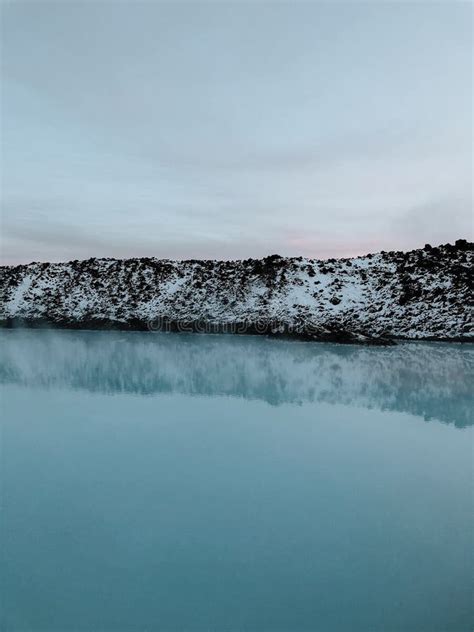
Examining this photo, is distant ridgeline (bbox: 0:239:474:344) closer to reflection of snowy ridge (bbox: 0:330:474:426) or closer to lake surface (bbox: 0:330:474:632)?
reflection of snowy ridge (bbox: 0:330:474:426)

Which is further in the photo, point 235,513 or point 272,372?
point 272,372

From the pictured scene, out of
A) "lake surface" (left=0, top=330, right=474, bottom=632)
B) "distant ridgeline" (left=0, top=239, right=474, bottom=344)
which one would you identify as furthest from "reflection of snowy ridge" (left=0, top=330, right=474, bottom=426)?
"distant ridgeline" (left=0, top=239, right=474, bottom=344)

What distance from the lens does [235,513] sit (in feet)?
19.2

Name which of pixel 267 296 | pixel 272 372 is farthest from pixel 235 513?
pixel 267 296

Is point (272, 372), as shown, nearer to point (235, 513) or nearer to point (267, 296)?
point (235, 513)

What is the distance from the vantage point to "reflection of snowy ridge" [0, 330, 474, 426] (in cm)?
1418

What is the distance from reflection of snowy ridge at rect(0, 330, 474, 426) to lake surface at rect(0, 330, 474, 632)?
1.39 ft

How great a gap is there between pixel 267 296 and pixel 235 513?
1517 inches

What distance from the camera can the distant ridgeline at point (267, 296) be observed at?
36.6m

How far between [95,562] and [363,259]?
47436 mm

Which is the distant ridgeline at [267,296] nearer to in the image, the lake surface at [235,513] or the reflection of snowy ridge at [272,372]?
the reflection of snowy ridge at [272,372]

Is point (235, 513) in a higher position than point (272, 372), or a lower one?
lower

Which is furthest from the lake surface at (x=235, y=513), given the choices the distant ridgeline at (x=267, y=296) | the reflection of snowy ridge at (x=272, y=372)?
the distant ridgeline at (x=267, y=296)

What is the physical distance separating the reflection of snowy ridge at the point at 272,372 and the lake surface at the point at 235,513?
1.39 feet
